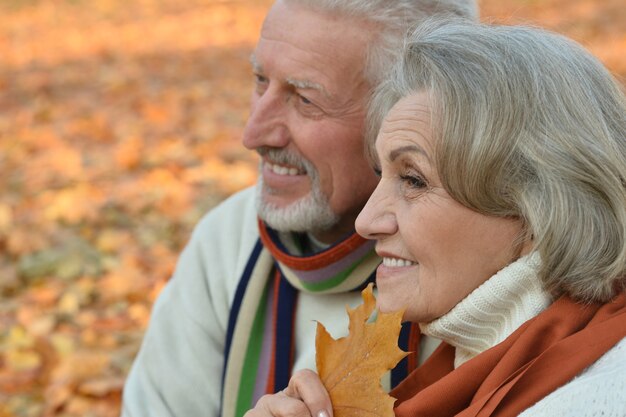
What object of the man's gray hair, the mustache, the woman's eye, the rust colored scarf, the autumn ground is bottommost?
the autumn ground

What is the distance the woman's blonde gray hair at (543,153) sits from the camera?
2035 mm

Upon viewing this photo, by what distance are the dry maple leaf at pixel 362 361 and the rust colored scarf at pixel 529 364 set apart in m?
0.07

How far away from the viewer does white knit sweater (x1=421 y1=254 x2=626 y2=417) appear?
73.5 inches

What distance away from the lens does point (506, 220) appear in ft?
6.96

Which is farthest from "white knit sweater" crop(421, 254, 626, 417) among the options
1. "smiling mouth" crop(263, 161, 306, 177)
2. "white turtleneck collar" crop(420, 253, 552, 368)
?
"smiling mouth" crop(263, 161, 306, 177)

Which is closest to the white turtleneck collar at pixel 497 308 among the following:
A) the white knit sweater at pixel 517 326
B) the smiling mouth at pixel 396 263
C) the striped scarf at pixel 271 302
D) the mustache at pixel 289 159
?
the white knit sweater at pixel 517 326

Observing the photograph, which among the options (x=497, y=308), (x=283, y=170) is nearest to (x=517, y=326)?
(x=497, y=308)

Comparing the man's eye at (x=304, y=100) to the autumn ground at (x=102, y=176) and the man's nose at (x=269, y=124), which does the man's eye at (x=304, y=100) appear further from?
the autumn ground at (x=102, y=176)

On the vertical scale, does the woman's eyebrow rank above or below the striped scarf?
above

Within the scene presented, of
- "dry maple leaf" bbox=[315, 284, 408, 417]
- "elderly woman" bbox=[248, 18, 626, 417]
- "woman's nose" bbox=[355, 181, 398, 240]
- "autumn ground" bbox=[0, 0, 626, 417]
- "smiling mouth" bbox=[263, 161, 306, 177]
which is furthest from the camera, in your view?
"autumn ground" bbox=[0, 0, 626, 417]

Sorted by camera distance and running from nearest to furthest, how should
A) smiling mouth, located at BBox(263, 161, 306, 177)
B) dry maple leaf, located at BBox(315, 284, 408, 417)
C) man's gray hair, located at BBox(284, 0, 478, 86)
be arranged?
dry maple leaf, located at BBox(315, 284, 408, 417) < man's gray hair, located at BBox(284, 0, 478, 86) < smiling mouth, located at BBox(263, 161, 306, 177)

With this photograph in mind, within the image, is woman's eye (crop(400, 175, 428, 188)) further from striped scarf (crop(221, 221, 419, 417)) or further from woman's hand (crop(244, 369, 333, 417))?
striped scarf (crop(221, 221, 419, 417))

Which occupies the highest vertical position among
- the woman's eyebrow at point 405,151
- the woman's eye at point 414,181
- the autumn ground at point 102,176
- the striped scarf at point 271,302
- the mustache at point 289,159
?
the woman's eyebrow at point 405,151

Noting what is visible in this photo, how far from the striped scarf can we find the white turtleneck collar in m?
0.67
